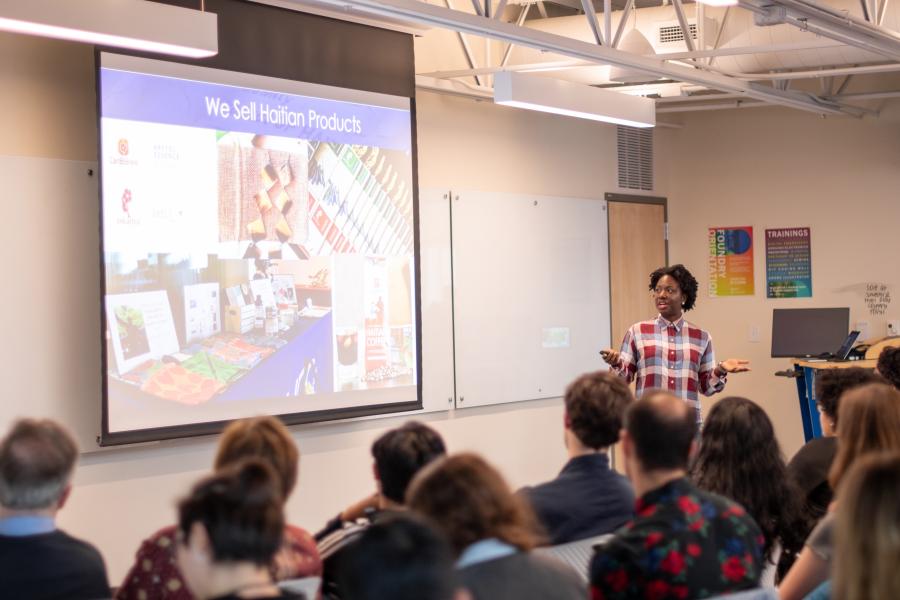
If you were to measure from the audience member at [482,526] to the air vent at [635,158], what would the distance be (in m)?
6.04

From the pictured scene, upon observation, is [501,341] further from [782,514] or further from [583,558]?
[583,558]

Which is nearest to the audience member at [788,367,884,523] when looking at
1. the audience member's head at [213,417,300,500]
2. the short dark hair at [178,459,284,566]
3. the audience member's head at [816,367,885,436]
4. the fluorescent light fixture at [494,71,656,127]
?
the audience member's head at [816,367,885,436]

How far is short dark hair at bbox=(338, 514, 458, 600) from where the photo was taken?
1.39 meters

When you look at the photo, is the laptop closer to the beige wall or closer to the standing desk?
the standing desk

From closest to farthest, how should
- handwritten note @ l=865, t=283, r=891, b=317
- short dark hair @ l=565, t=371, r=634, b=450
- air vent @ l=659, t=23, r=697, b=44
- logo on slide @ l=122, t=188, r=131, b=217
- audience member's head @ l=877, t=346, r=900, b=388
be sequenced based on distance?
short dark hair @ l=565, t=371, r=634, b=450, audience member's head @ l=877, t=346, r=900, b=388, logo on slide @ l=122, t=188, r=131, b=217, air vent @ l=659, t=23, r=697, b=44, handwritten note @ l=865, t=283, r=891, b=317

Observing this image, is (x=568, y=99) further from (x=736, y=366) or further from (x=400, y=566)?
(x=400, y=566)

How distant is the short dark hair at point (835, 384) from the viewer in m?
3.55

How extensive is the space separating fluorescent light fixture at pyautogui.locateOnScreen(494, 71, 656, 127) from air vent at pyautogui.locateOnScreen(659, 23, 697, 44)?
526 millimetres

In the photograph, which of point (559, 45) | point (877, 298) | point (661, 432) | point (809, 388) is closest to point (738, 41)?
point (559, 45)

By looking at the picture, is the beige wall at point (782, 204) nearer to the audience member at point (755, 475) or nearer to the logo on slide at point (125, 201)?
the logo on slide at point (125, 201)

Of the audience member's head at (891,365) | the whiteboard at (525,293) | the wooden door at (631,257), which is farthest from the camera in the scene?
the wooden door at (631,257)

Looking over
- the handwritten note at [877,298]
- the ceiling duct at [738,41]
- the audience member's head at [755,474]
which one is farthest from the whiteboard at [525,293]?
the audience member's head at [755,474]

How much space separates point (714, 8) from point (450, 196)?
2.00m

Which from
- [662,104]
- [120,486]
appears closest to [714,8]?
[662,104]
